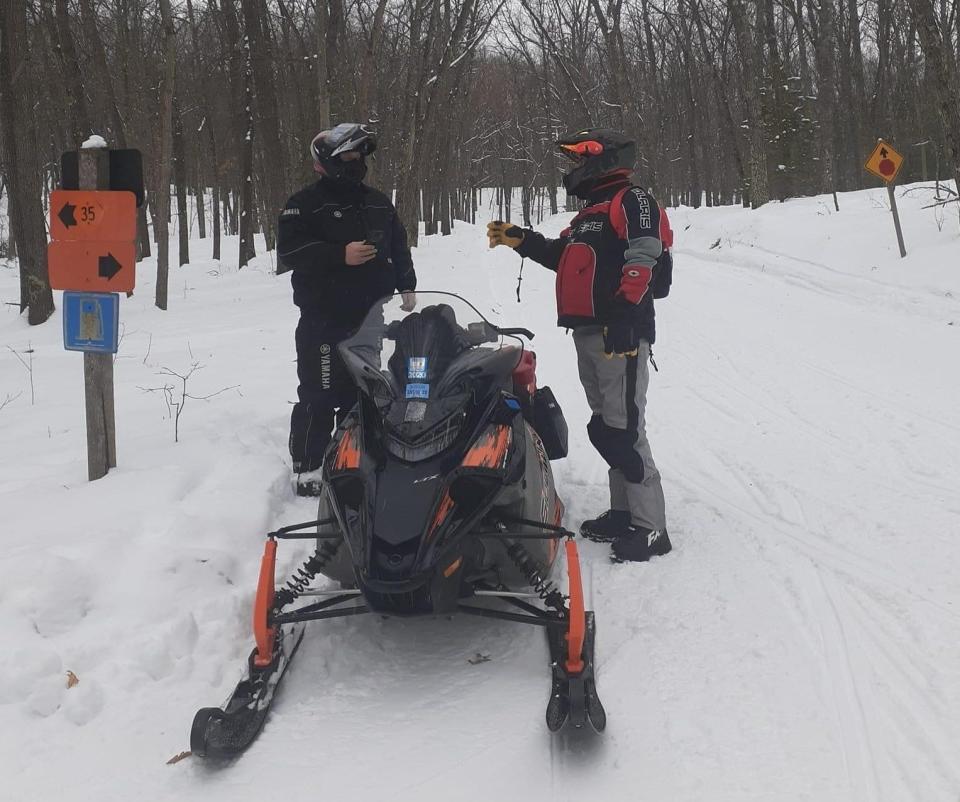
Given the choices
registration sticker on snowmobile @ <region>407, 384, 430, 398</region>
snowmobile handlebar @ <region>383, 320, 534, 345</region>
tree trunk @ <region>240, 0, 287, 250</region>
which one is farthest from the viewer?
tree trunk @ <region>240, 0, 287, 250</region>

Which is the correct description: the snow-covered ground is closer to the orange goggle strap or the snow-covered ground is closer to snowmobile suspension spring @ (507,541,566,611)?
snowmobile suspension spring @ (507,541,566,611)

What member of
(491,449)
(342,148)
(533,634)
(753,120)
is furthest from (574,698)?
(753,120)

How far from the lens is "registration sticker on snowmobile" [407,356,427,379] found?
3.48 metres

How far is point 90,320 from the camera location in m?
4.50

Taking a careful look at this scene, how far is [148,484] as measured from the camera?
4523 millimetres

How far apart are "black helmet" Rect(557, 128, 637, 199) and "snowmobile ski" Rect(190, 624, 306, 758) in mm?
2760

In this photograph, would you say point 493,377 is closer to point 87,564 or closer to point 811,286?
point 87,564

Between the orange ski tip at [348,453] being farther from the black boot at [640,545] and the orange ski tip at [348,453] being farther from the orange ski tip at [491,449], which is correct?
the black boot at [640,545]

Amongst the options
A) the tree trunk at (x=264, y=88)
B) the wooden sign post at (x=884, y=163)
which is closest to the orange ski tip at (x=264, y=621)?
the wooden sign post at (x=884, y=163)

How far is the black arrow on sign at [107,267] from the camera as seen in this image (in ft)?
14.3

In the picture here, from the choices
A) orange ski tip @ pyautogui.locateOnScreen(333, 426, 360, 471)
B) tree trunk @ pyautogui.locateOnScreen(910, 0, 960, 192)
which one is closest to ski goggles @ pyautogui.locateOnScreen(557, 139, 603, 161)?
orange ski tip @ pyautogui.locateOnScreen(333, 426, 360, 471)

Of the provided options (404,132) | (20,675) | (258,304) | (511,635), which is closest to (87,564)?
(20,675)

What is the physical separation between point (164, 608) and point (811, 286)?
13.9m

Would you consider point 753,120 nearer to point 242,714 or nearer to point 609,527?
point 609,527
